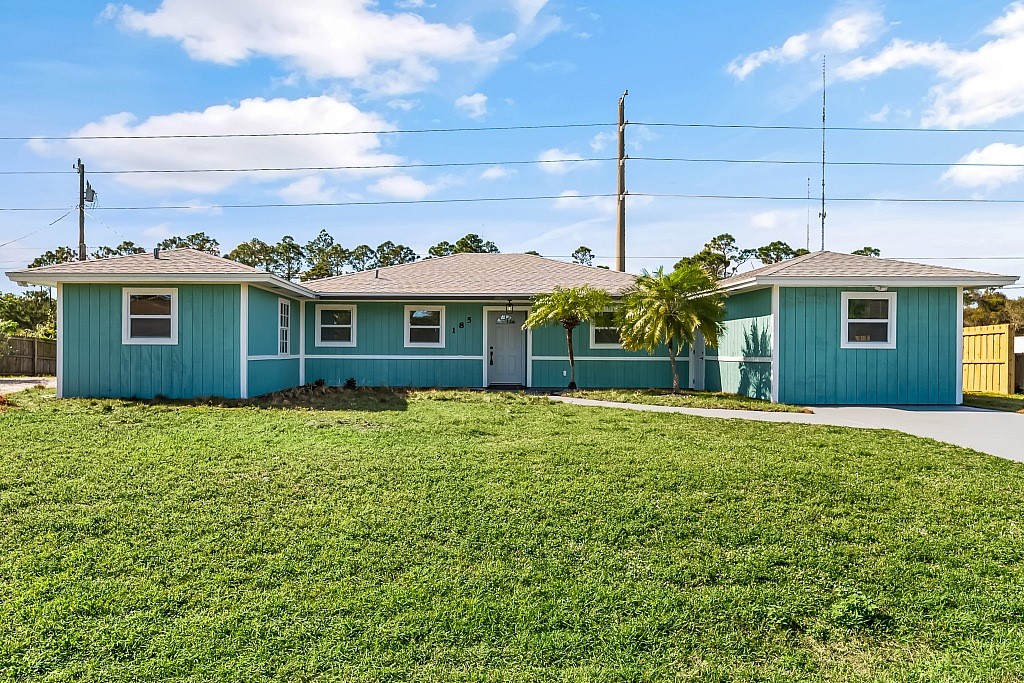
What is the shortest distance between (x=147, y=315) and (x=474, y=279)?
761 centimetres

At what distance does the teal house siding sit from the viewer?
15.5m

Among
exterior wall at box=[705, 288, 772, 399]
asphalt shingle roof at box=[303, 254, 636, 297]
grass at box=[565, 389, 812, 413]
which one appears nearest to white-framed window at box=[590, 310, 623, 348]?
asphalt shingle roof at box=[303, 254, 636, 297]

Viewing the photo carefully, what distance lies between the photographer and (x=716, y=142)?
71.5 feet

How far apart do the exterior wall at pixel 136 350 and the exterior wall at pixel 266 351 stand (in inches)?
20.5

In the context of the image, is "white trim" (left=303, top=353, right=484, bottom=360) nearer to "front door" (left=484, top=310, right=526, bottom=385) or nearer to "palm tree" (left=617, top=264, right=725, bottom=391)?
"front door" (left=484, top=310, right=526, bottom=385)

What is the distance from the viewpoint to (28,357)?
22.0 meters

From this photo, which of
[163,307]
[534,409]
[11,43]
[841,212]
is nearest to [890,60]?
[841,212]

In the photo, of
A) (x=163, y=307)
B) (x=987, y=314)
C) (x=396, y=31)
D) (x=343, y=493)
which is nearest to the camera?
(x=343, y=493)

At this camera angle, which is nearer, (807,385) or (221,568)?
(221,568)

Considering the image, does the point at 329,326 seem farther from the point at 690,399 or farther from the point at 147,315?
the point at 690,399

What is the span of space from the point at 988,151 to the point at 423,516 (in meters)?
25.4

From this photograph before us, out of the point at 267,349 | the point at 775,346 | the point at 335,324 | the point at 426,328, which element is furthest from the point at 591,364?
the point at 267,349

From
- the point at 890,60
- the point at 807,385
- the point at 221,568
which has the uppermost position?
the point at 890,60

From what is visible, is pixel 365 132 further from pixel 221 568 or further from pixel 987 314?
pixel 987 314
